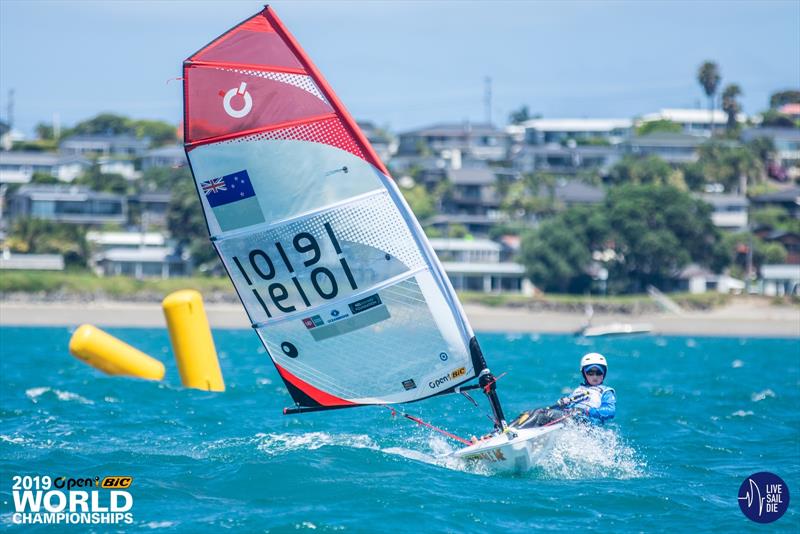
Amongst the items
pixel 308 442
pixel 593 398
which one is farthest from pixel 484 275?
pixel 593 398

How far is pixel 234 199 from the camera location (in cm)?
1097

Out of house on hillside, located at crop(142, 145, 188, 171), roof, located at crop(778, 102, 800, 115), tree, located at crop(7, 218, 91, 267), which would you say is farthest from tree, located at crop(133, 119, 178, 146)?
roof, located at crop(778, 102, 800, 115)

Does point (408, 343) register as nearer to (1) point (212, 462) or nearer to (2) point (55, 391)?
(1) point (212, 462)

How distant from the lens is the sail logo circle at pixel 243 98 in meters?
10.7

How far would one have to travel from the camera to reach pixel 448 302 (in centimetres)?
1126

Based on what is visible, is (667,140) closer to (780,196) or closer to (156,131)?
(780,196)

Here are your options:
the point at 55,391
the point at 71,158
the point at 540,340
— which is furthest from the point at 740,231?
the point at 55,391

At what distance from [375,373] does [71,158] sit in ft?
233

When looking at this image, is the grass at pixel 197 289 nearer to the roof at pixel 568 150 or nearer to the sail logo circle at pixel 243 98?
the roof at pixel 568 150

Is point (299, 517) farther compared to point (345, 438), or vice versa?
point (345, 438)

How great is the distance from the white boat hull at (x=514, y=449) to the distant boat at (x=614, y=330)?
3537 centimetres

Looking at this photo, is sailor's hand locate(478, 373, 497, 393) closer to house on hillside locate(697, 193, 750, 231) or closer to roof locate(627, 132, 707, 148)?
house on hillside locate(697, 193, 750, 231)

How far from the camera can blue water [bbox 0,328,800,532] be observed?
1012cm

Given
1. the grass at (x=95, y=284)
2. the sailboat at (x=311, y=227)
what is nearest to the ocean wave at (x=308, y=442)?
the sailboat at (x=311, y=227)
